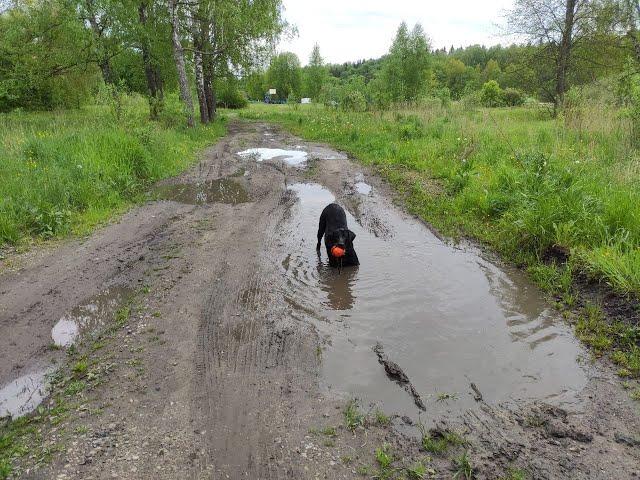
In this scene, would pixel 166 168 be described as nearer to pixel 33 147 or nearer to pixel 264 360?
pixel 33 147

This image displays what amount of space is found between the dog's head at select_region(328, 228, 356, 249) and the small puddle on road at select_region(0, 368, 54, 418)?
11.2 ft

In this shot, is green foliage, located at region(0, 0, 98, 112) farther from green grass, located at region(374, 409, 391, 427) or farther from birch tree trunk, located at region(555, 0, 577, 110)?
birch tree trunk, located at region(555, 0, 577, 110)

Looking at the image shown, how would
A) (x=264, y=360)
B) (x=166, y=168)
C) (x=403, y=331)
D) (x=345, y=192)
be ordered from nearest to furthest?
(x=264, y=360) → (x=403, y=331) → (x=345, y=192) → (x=166, y=168)

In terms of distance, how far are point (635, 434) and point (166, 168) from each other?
1081 centimetres

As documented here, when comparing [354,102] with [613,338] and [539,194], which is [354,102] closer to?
[539,194]

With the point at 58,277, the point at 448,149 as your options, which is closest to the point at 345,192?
the point at 448,149

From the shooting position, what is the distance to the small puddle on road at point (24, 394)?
3.15 metres

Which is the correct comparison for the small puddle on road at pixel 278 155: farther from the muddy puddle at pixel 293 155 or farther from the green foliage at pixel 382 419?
the green foliage at pixel 382 419

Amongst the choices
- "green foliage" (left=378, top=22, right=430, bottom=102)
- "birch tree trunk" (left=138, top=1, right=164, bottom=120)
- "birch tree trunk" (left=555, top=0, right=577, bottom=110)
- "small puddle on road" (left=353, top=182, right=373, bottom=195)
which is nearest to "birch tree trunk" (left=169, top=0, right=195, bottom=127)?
"birch tree trunk" (left=138, top=1, right=164, bottom=120)

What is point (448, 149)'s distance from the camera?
11172 millimetres

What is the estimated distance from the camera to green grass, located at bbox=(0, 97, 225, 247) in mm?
6723

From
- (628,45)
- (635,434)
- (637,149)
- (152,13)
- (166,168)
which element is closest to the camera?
(635,434)

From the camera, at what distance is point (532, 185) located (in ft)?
22.0

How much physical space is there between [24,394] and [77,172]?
20.1ft
